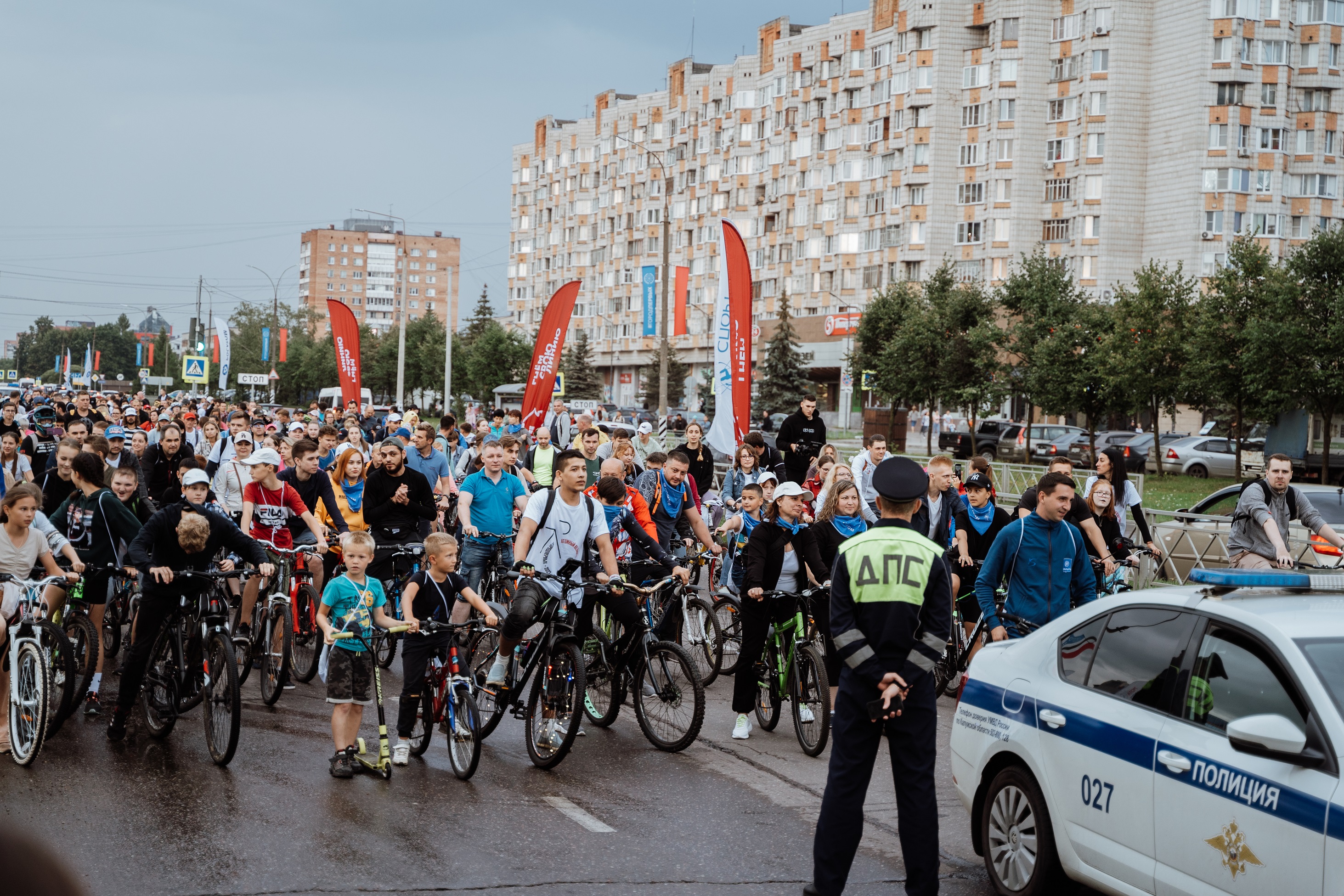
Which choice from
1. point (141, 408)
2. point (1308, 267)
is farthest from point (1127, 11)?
point (141, 408)

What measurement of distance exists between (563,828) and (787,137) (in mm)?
80652

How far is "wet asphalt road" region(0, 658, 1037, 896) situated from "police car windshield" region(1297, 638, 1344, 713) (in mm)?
2038

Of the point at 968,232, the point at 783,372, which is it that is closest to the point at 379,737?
the point at 783,372

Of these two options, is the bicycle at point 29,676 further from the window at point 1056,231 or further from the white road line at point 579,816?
the window at point 1056,231

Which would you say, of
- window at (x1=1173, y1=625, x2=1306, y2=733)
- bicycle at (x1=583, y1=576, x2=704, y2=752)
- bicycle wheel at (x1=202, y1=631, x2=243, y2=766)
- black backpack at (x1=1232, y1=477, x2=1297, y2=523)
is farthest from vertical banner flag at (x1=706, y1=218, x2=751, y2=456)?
window at (x1=1173, y1=625, x2=1306, y2=733)

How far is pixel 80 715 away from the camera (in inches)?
343

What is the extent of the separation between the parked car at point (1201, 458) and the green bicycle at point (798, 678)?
126 feet

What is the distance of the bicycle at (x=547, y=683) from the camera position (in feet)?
25.5

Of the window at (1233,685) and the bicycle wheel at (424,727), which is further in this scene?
the bicycle wheel at (424,727)

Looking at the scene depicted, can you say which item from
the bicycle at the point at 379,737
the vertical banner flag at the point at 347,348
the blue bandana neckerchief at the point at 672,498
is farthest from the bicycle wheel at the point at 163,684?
the vertical banner flag at the point at 347,348

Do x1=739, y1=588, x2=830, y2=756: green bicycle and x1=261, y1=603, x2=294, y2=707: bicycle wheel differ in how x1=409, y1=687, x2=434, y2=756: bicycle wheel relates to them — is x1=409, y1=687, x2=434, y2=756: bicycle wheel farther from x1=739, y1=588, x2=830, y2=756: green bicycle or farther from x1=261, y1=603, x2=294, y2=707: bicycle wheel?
x1=739, y1=588, x2=830, y2=756: green bicycle

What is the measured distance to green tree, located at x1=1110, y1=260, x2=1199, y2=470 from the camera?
42.2 m

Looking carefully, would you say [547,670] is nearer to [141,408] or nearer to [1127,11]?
[141,408]

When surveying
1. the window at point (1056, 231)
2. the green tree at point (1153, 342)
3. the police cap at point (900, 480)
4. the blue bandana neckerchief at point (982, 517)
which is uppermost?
the window at point (1056, 231)
